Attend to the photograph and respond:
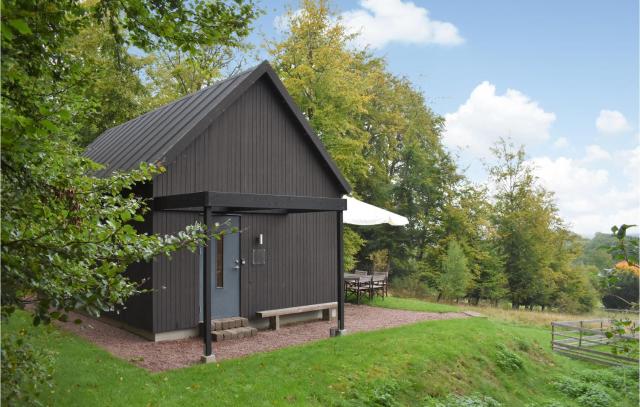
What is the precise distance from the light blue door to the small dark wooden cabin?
0.07 feet

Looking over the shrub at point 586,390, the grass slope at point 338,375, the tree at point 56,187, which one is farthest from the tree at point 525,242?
the tree at point 56,187

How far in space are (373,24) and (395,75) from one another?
21.5 ft

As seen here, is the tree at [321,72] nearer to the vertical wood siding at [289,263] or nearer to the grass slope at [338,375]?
the vertical wood siding at [289,263]

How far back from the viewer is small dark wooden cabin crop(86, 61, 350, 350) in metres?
9.00

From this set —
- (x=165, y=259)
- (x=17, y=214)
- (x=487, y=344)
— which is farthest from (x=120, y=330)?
(x=17, y=214)

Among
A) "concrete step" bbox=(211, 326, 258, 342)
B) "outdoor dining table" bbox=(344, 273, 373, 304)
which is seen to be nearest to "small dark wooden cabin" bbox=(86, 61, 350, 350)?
"concrete step" bbox=(211, 326, 258, 342)

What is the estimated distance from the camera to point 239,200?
7.86 meters

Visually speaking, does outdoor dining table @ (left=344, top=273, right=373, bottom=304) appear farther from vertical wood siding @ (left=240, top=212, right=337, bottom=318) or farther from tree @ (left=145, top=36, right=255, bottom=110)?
tree @ (left=145, top=36, right=255, bottom=110)

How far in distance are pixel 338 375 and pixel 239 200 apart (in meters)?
3.10

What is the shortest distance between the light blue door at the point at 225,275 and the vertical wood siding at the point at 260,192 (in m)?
0.16

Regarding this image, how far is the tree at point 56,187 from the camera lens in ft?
7.06

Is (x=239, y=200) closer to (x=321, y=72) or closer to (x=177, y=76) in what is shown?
(x=321, y=72)

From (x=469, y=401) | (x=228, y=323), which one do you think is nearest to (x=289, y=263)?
(x=228, y=323)

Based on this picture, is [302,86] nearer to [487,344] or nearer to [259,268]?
[259,268]
